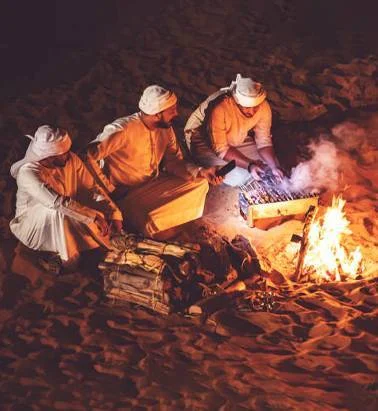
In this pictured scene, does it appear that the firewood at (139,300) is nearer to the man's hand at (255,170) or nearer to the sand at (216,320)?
the sand at (216,320)

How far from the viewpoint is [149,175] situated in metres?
7.03

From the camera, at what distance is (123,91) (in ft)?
32.3

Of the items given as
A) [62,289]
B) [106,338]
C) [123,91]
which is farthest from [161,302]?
[123,91]

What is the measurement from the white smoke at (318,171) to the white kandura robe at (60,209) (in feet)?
7.39

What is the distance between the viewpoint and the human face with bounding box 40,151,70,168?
5.95 metres

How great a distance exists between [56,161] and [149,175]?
4.38ft

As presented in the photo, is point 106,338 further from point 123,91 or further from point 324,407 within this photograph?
point 123,91

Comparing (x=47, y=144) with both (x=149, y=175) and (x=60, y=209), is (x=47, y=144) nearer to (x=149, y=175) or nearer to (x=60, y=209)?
(x=60, y=209)

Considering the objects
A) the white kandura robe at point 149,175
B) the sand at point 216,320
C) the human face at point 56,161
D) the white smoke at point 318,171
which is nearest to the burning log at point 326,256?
the sand at point 216,320

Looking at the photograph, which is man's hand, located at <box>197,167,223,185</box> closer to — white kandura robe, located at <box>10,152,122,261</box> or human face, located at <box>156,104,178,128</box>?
human face, located at <box>156,104,178,128</box>

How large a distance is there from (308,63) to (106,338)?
6771 millimetres

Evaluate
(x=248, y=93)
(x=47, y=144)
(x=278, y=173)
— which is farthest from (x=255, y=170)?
(x=47, y=144)

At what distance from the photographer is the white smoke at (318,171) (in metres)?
7.33

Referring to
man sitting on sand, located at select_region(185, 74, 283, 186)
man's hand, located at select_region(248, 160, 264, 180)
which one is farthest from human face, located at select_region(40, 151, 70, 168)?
man's hand, located at select_region(248, 160, 264, 180)
